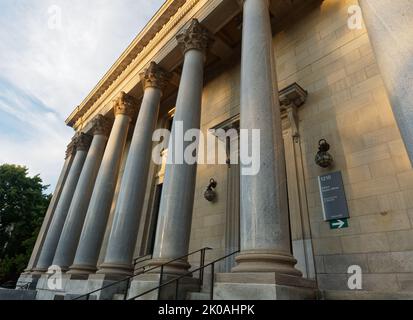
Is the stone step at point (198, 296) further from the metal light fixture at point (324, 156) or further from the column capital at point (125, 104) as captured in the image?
the column capital at point (125, 104)

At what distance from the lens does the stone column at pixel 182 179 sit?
→ 8.09 m

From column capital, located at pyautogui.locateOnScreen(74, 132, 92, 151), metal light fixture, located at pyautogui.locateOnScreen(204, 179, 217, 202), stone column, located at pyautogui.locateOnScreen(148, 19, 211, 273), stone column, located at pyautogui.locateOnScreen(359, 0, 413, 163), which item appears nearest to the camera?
stone column, located at pyautogui.locateOnScreen(359, 0, 413, 163)

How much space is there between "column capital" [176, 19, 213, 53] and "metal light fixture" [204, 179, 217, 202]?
227 inches

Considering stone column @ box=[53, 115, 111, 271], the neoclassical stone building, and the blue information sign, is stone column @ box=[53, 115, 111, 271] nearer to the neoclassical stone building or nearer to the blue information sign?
the neoclassical stone building

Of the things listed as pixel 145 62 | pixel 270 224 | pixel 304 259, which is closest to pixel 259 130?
pixel 270 224

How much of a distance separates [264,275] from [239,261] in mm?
754

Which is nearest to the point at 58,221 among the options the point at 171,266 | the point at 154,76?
the point at 154,76

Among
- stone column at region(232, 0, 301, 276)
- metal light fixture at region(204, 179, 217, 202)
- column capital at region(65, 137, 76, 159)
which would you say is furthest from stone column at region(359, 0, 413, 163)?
column capital at region(65, 137, 76, 159)

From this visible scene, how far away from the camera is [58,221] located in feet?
58.5

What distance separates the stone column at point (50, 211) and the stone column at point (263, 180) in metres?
18.5

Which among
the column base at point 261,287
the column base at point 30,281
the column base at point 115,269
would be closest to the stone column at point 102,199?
the column base at point 115,269

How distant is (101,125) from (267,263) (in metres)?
16.7

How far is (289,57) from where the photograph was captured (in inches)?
432

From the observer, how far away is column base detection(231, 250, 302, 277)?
16.2 feet
